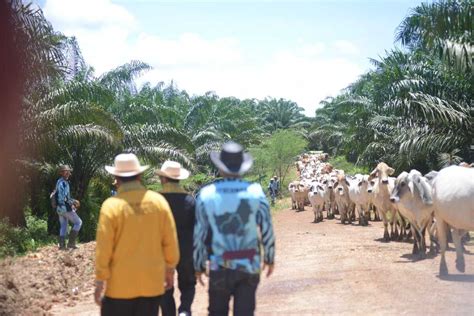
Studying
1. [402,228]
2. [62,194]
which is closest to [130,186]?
[62,194]

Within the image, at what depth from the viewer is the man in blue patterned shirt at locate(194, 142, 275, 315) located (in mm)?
6262

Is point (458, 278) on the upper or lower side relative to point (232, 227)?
lower

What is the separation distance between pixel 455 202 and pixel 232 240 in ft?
19.8

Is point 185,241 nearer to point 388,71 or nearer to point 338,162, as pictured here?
point 388,71

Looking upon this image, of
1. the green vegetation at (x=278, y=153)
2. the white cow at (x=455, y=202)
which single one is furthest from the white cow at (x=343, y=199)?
the green vegetation at (x=278, y=153)

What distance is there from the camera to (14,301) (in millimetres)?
11195

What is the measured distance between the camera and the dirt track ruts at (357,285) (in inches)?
372

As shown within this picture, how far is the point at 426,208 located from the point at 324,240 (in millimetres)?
5076

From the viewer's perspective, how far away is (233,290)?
634 cm

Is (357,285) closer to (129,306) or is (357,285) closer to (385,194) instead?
(129,306)

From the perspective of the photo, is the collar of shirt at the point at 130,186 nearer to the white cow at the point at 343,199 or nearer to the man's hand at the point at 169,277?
the man's hand at the point at 169,277

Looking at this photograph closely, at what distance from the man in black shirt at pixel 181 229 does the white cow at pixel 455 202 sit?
5.08 m

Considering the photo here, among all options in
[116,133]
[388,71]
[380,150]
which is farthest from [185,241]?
[380,150]

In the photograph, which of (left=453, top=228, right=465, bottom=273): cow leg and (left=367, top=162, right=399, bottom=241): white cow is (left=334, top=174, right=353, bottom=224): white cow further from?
(left=453, top=228, right=465, bottom=273): cow leg
